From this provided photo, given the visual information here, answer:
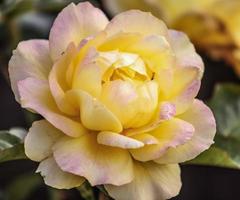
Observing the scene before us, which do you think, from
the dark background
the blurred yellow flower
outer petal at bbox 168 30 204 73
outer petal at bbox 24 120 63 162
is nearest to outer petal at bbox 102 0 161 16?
the blurred yellow flower

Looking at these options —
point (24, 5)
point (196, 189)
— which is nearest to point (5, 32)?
point (24, 5)

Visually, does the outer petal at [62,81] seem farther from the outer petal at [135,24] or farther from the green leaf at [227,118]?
the green leaf at [227,118]

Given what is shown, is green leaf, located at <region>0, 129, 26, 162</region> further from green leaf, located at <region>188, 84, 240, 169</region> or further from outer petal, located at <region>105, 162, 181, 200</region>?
green leaf, located at <region>188, 84, 240, 169</region>

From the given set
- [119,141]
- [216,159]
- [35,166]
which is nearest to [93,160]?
[119,141]

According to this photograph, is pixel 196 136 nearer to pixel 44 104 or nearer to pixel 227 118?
pixel 44 104

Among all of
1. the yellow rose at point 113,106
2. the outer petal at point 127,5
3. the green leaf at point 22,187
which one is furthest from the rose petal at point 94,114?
the green leaf at point 22,187

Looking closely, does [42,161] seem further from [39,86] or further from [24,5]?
[24,5]
